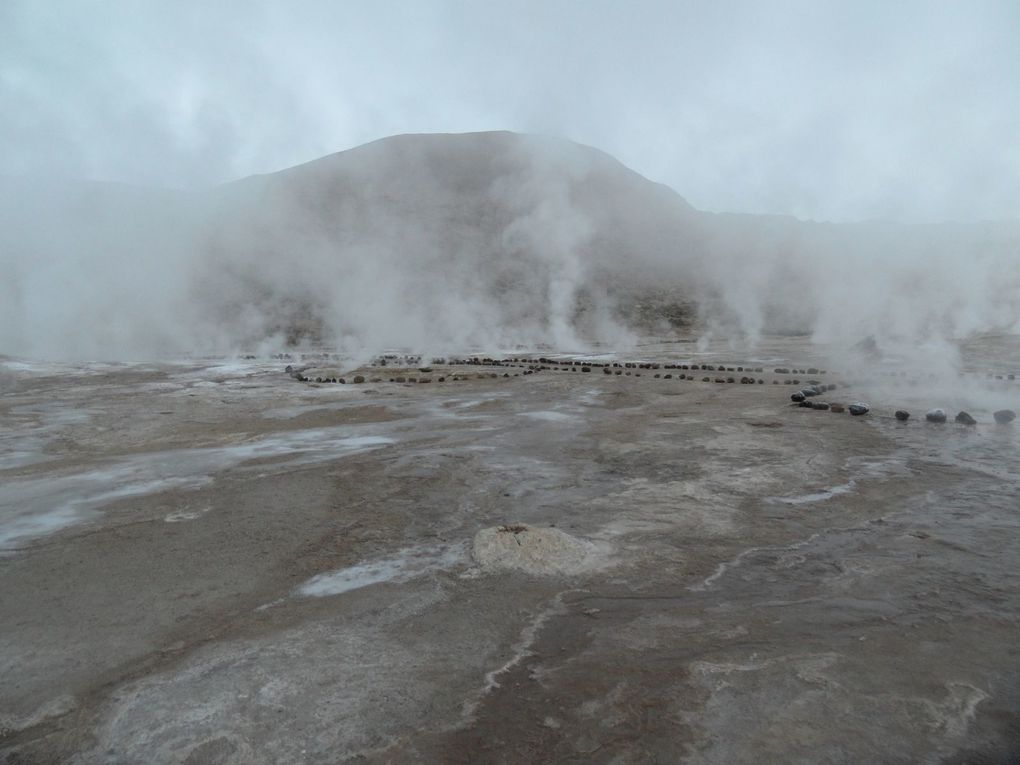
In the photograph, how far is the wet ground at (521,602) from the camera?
8.95 ft

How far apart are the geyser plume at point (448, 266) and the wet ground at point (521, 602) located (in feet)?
76.8

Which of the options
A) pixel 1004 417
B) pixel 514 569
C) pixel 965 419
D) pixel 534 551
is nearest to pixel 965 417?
pixel 965 419

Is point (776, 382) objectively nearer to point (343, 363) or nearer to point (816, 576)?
point (816, 576)

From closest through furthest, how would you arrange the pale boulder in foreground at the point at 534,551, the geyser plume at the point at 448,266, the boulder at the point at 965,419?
the pale boulder in foreground at the point at 534,551 → the boulder at the point at 965,419 → the geyser plume at the point at 448,266

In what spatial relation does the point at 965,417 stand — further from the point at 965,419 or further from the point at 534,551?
the point at 534,551

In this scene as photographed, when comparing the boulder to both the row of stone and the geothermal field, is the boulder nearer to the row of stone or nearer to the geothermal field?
the row of stone

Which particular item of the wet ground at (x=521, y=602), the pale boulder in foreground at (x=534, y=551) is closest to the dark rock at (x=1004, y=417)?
the wet ground at (x=521, y=602)

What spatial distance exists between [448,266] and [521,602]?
48931mm

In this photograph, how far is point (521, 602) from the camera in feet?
12.9

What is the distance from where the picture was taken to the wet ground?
2729 mm

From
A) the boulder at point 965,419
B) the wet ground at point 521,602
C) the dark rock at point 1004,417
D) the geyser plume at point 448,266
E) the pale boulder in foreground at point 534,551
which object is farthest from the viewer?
the geyser plume at point 448,266

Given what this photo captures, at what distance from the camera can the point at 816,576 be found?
4223 mm

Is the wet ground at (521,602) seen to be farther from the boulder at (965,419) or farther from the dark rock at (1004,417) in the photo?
the boulder at (965,419)

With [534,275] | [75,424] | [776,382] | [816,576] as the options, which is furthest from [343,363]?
[534,275]
